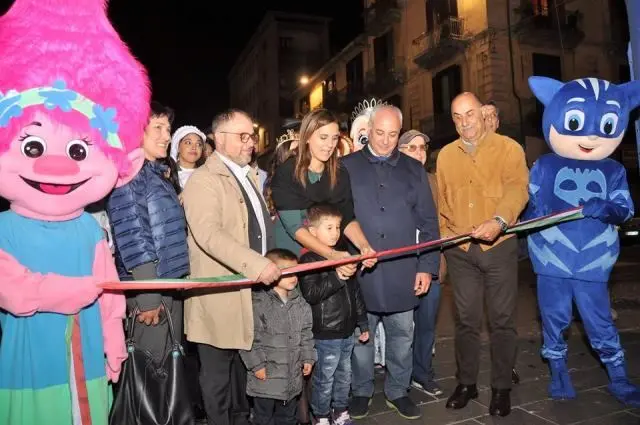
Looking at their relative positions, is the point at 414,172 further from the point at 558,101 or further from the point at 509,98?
the point at 509,98

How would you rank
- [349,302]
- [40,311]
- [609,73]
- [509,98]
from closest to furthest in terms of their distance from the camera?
[40,311]
[349,302]
[509,98]
[609,73]

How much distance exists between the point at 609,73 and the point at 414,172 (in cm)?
2135

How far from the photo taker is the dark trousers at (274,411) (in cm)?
350

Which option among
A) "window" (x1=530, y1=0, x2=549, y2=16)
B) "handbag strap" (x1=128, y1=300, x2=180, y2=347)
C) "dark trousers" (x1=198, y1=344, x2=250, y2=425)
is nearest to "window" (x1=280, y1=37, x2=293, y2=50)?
"window" (x1=530, y1=0, x2=549, y2=16)

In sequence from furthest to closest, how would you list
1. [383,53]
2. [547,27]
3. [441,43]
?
[383,53] < [441,43] < [547,27]

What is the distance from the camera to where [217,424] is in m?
3.41

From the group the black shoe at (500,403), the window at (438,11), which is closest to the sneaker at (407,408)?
the black shoe at (500,403)

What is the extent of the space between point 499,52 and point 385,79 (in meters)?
7.31

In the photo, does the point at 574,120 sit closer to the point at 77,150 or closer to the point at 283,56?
the point at 77,150

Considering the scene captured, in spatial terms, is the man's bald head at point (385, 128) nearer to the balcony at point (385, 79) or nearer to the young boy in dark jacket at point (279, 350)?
the young boy in dark jacket at point (279, 350)

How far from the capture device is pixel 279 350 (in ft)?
11.2

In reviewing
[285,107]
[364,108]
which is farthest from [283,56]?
[364,108]

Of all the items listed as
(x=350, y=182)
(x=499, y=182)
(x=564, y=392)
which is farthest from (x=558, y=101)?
(x=564, y=392)

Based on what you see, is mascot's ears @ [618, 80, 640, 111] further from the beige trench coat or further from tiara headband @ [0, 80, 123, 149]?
tiara headband @ [0, 80, 123, 149]
